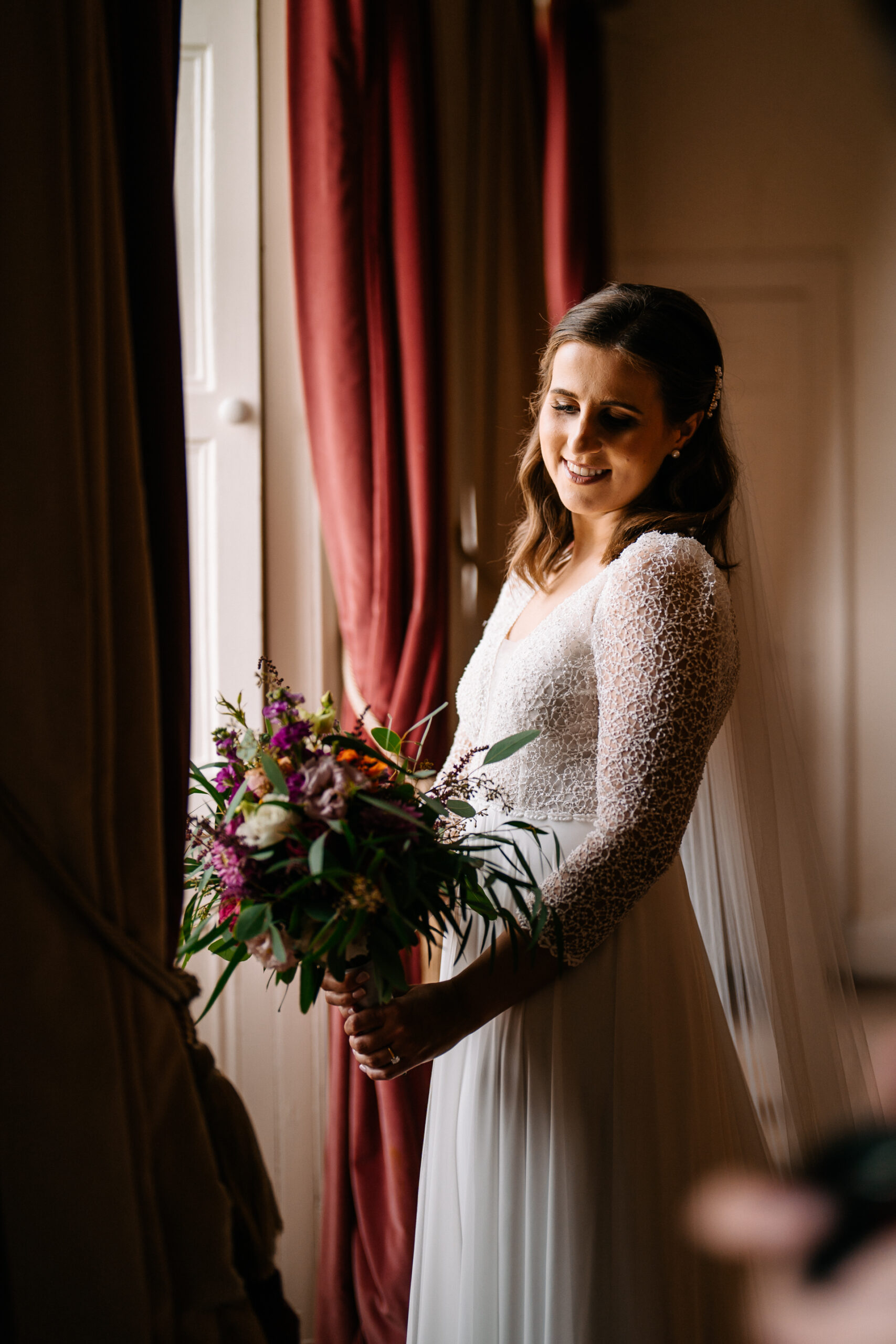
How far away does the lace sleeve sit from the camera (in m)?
1.08

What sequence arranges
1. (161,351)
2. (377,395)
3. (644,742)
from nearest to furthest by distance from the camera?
(161,351) → (644,742) → (377,395)

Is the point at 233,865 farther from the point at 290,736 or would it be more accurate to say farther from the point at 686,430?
the point at 686,430

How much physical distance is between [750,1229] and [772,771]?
63 centimetres

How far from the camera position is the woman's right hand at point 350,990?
1026mm

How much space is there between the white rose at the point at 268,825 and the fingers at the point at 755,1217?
54cm

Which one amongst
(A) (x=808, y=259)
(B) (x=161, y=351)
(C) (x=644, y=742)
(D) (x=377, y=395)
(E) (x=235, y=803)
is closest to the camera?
(B) (x=161, y=351)

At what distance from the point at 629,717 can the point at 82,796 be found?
63 cm

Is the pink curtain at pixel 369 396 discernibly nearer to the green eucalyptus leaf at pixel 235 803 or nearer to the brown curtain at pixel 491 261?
the brown curtain at pixel 491 261

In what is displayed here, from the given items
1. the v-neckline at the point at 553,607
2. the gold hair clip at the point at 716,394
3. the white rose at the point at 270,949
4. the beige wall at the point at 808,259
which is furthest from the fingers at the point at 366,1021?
the beige wall at the point at 808,259

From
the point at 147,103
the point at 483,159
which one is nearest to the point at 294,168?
the point at 483,159

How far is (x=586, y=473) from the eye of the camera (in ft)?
4.25

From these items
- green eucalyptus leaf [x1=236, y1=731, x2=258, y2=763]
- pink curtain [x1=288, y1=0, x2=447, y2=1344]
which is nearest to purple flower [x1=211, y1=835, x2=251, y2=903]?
green eucalyptus leaf [x1=236, y1=731, x2=258, y2=763]

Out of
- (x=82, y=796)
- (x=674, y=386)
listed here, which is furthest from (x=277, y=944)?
(x=674, y=386)

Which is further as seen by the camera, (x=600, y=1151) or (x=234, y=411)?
(x=234, y=411)
